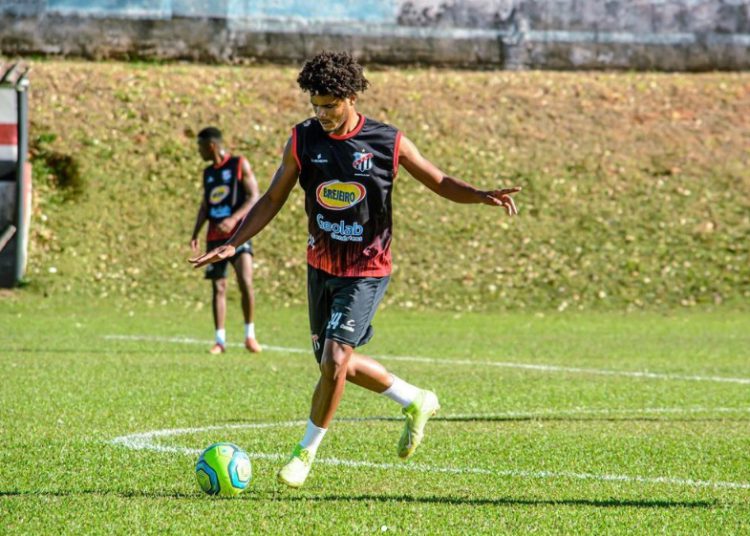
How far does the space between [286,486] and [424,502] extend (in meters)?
0.75

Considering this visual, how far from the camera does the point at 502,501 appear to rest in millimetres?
5875

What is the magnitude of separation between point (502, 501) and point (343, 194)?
1.78m

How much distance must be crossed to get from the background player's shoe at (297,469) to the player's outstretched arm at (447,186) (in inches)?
60.9

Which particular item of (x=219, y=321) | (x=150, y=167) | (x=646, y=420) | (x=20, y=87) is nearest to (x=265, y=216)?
(x=646, y=420)

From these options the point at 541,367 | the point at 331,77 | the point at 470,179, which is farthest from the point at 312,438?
the point at 470,179

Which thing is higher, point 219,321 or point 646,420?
point 646,420

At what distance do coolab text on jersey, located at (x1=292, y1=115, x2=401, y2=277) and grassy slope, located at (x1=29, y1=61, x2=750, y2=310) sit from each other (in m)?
14.0

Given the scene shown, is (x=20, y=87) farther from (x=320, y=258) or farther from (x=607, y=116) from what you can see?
(x=320, y=258)

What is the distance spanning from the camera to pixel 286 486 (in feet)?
20.4

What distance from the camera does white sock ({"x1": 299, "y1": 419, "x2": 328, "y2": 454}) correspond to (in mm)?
6379

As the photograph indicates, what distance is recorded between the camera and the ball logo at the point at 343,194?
6.63 metres

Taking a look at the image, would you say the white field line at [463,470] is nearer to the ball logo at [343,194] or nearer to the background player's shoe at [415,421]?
the background player's shoe at [415,421]

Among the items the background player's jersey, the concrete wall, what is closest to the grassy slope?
the concrete wall

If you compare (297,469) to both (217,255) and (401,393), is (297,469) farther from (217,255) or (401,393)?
(217,255)
